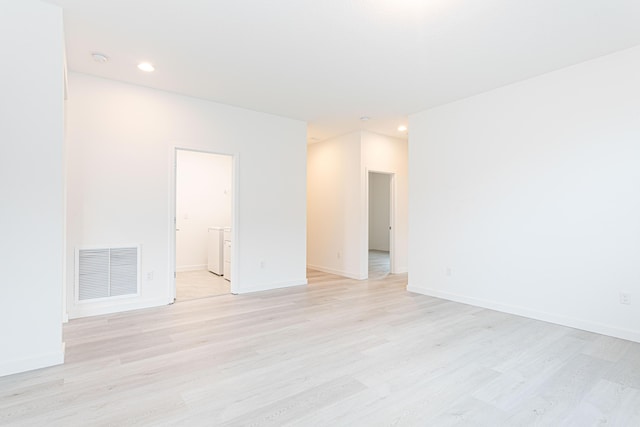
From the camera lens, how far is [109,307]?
12.1 ft

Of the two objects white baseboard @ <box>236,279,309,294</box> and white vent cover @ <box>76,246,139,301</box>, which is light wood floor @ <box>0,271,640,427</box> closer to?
white vent cover @ <box>76,246,139,301</box>

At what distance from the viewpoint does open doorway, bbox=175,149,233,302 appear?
6.23 metres

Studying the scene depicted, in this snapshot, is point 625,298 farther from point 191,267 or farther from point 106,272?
point 191,267

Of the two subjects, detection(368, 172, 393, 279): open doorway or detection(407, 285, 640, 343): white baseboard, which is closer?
detection(407, 285, 640, 343): white baseboard

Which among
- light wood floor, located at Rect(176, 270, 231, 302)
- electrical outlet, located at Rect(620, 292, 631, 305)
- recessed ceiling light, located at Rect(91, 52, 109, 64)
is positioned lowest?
light wood floor, located at Rect(176, 270, 231, 302)

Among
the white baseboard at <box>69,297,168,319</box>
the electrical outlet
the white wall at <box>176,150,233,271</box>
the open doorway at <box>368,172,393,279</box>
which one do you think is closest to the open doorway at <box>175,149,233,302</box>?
the white wall at <box>176,150,233,271</box>

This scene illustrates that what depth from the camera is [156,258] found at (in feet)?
13.1

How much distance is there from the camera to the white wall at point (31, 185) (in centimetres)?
226

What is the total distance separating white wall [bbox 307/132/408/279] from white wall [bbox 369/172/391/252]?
4449 mm

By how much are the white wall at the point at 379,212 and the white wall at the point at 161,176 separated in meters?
6.05

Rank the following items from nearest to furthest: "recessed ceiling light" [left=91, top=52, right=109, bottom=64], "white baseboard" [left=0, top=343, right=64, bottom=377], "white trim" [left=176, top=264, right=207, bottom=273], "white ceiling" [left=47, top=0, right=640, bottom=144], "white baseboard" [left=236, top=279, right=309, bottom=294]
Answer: "white baseboard" [left=0, top=343, right=64, bottom=377]
"white ceiling" [left=47, top=0, right=640, bottom=144]
"recessed ceiling light" [left=91, top=52, right=109, bottom=64]
"white baseboard" [left=236, top=279, right=309, bottom=294]
"white trim" [left=176, top=264, right=207, bottom=273]

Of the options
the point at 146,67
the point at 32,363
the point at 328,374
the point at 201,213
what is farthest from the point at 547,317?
the point at 201,213

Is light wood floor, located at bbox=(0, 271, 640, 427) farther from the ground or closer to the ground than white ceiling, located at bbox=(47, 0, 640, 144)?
closer to the ground

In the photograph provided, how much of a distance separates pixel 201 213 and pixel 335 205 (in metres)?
2.84
